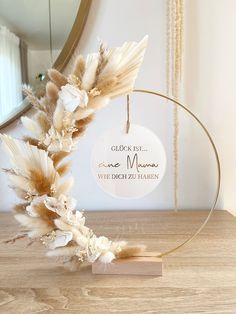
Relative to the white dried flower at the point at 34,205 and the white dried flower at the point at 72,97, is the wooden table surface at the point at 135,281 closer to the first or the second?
the white dried flower at the point at 34,205

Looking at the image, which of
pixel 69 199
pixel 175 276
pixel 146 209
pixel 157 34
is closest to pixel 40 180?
pixel 69 199

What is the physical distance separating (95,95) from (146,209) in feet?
1.69

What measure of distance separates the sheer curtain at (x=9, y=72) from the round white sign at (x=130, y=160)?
1.52ft

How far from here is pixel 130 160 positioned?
567 mm

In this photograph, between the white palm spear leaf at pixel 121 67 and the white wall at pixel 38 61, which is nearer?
the white palm spear leaf at pixel 121 67

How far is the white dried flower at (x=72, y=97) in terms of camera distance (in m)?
0.48

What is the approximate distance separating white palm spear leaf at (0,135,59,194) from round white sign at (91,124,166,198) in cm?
11

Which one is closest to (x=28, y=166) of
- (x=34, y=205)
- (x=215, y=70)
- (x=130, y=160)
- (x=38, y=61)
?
(x=34, y=205)

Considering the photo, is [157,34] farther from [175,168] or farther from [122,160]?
[122,160]

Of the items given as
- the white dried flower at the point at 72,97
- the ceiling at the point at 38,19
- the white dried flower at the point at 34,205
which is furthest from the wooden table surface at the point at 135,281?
the ceiling at the point at 38,19

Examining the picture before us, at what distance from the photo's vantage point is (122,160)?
568 mm

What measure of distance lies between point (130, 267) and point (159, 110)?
1.68 feet

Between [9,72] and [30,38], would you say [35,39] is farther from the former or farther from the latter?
[9,72]

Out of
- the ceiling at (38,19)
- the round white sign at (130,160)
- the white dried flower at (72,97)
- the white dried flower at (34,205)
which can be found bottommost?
the white dried flower at (34,205)
